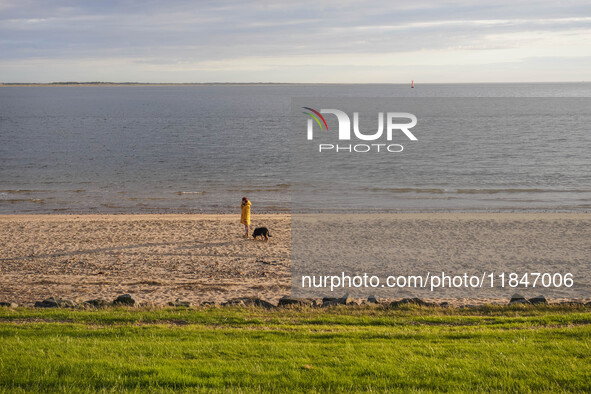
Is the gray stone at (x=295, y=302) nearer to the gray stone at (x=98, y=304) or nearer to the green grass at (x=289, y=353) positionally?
the green grass at (x=289, y=353)

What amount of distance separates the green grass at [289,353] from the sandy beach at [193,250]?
359 cm

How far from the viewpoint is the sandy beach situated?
14.6 m

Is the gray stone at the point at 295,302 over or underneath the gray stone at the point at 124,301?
over

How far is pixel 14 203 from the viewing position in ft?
101

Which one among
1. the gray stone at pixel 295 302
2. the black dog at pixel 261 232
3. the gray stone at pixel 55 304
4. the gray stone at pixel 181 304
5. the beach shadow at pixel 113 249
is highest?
the black dog at pixel 261 232

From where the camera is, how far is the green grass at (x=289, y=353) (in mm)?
5629

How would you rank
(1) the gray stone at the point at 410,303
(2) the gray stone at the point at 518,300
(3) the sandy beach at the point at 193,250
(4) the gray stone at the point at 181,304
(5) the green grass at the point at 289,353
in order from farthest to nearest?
(3) the sandy beach at the point at 193,250, (4) the gray stone at the point at 181,304, (2) the gray stone at the point at 518,300, (1) the gray stone at the point at 410,303, (5) the green grass at the point at 289,353

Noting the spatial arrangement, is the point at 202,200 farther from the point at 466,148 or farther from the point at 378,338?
the point at 466,148

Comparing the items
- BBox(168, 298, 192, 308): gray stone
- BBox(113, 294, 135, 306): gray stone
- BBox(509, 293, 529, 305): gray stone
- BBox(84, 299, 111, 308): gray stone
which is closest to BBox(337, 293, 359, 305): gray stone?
BBox(168, 298, 192, 308): gray stone

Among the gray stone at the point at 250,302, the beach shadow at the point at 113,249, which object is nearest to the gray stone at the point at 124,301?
the gray stone at the point at 250,302

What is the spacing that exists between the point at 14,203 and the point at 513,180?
108 ft
